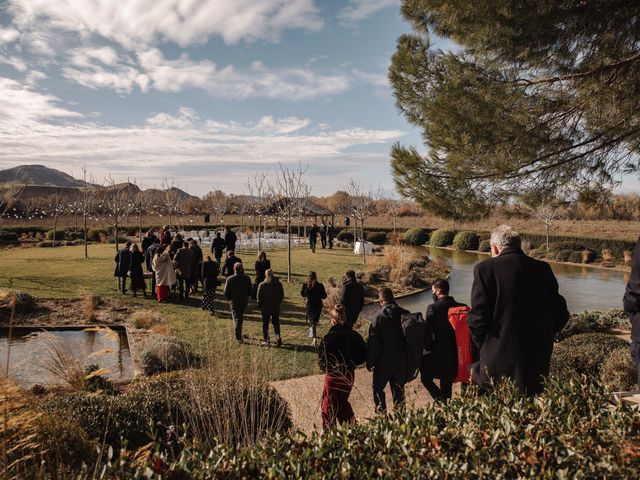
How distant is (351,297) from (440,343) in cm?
368

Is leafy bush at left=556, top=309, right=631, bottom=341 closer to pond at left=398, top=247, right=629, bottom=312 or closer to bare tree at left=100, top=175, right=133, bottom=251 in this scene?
pond at left=398, top=247, right=629, bottom=312

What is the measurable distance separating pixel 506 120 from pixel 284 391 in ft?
17.9

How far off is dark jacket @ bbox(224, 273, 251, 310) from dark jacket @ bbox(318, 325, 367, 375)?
4.63m

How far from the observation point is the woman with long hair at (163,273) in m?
13.1

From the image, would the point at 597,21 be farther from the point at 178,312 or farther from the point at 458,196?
the point at 178,312

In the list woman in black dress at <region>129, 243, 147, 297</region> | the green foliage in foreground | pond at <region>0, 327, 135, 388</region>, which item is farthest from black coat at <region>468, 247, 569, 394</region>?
woman in black dress at <region>129, 243, 147, 297</region>

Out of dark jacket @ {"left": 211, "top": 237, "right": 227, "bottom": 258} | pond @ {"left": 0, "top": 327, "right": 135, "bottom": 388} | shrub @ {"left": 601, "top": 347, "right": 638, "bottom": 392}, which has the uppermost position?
dark jacket @ {"left": 211, "top": 237, "right": 227, "bottom": 258}

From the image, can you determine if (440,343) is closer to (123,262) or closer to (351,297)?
(351,297)

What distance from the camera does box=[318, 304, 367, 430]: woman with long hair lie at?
509cm

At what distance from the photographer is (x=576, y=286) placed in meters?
19.0

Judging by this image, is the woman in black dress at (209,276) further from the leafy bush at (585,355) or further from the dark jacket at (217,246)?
the leafy bush at (585,355)

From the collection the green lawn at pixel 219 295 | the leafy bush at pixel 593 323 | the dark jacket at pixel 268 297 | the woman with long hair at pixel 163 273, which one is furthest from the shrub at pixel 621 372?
the woman with long hair at pixel 163 273

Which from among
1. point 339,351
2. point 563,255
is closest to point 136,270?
point 339,351

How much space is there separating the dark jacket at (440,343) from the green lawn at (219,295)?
6.38ft
